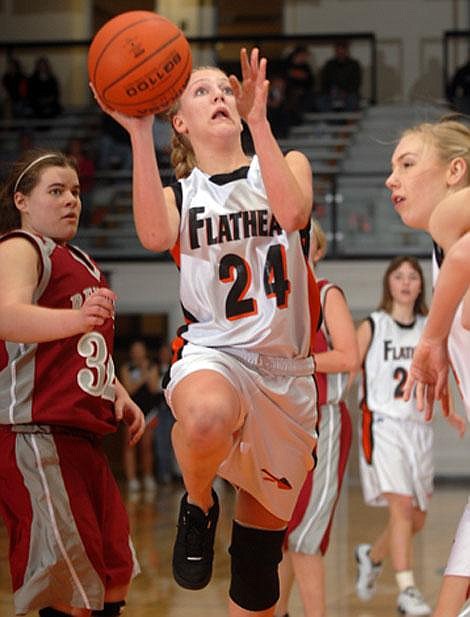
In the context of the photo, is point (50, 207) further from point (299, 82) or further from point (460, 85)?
point (299, 82)

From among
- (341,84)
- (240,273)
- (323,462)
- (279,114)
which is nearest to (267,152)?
(240,273)

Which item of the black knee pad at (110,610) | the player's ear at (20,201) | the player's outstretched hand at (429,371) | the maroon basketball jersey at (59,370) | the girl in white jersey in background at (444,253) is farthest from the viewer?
the player's ear at (20,201)

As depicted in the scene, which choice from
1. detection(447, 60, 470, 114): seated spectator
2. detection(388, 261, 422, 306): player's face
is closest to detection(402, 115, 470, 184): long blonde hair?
detection(388, 261, 422, 306): player's face

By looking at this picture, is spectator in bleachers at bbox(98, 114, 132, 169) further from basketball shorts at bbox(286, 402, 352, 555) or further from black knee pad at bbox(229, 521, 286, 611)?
black knee pad at bbox(229, 521, 286, 611)

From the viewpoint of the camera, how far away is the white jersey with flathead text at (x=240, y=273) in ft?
12.6

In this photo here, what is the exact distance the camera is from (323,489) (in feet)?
18.9

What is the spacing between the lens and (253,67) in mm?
3668

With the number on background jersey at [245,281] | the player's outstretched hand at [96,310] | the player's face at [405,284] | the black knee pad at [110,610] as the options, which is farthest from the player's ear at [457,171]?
the player's face at [405,284]

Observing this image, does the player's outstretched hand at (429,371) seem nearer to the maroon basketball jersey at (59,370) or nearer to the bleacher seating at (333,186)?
the maroon basketball jersey at (59,370)

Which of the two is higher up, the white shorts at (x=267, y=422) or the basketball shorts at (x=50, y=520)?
the white shorts at (x=267, y=422)

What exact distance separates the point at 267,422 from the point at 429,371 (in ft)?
1.89

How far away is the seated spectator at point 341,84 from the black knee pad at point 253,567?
42.5ft

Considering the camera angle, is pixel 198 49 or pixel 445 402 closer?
pixel 445 402

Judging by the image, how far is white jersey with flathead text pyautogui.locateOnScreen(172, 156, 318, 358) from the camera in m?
3.84
